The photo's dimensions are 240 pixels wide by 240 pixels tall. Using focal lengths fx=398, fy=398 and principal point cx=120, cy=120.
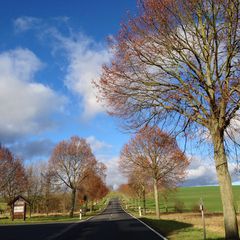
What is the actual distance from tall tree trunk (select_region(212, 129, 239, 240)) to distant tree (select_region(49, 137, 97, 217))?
154 feet

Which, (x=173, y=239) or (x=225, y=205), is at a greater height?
(x=225, y=205)

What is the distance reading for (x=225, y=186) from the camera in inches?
485

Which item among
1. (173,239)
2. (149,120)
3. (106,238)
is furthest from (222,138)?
(106,238)

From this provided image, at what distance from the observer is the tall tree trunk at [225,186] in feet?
39.7

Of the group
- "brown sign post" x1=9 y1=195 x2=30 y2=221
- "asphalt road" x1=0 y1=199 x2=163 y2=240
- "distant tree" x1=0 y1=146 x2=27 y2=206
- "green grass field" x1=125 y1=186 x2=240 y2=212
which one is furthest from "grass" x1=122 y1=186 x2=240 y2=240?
"distant tree" x1=0 y1=146 x2=27 y2=206

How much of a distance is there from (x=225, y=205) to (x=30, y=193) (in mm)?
68336

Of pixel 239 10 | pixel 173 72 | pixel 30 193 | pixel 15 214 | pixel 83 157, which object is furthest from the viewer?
pixel 30 193

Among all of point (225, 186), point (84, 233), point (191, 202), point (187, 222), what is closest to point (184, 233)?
point (84, 233)

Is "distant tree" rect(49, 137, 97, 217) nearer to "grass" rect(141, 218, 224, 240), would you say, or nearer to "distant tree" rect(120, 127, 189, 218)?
"distant tree" rect(120, 127, 189, 218)

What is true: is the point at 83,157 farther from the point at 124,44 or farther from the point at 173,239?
the point at 124,44

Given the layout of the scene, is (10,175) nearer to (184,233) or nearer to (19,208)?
(19,208)

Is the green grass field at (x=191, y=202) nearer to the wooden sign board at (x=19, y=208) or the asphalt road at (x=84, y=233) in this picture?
the asphalt road at (x=84, y=233)

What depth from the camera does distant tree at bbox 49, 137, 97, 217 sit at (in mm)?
58156

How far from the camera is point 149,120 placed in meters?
14.6
